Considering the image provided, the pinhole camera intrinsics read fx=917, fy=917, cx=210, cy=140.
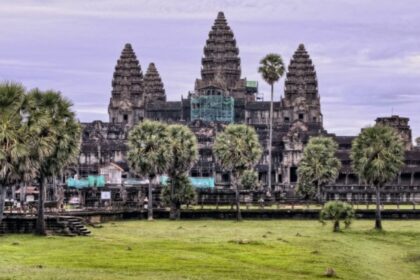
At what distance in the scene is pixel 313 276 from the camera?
44500 mm

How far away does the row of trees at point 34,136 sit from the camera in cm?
5762

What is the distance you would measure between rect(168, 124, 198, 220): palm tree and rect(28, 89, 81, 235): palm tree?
29.0m

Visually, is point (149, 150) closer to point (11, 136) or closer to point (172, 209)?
point (172, 209)

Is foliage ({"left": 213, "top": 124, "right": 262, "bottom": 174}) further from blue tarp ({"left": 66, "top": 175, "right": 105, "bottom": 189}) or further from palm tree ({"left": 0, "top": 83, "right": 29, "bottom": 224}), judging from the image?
palm tree ({"left": 0, "top": 83, "right": 29, "bottom": 224})

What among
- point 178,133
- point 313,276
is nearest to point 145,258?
point 313,276

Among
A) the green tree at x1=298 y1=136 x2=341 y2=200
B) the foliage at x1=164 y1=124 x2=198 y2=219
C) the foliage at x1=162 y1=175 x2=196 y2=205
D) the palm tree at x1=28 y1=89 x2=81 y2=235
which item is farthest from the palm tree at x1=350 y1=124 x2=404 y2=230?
the green tree at x1=298 y1=136 x2=341 y2=200

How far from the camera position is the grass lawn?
43.2 metres

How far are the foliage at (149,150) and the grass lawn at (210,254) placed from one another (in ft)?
55.8

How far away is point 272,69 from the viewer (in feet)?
456

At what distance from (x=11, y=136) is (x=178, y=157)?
38.6 metres

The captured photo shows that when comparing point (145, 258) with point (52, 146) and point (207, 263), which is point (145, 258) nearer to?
point (207, 263)

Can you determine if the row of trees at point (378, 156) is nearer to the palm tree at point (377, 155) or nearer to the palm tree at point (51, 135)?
the palm tree at point (377, 155)

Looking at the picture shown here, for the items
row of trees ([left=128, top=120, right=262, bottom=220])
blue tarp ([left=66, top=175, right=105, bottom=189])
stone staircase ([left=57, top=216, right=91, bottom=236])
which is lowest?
stone staircase ([left=57, top=216, right=91, bottom=236])

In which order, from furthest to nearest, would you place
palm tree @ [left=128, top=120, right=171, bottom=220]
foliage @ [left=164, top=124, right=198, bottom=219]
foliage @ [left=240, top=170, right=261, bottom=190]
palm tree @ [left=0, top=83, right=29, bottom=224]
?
foliage @ [left=240, top=170, right=261, bottom=190] < foliage @ [left=164, top=124, right=198, bottom=219] < palm tree @ [left=128, top=120, right=171, bottom=220] < palm tree @ [left=0, top=83, right=29, bottom=224]
